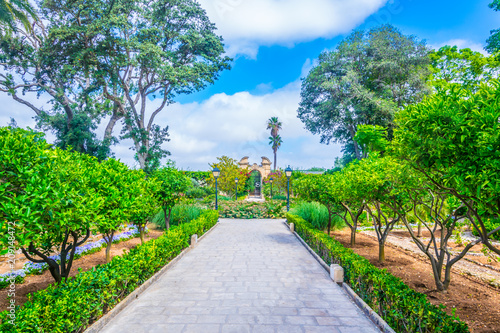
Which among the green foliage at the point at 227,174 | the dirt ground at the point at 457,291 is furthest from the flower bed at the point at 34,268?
the green foliage at the point at 227,174

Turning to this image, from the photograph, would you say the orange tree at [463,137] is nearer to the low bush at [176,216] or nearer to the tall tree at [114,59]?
the low bush at [176,216]

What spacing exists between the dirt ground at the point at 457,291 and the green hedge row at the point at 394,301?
12.0 inches

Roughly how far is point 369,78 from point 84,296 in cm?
2587

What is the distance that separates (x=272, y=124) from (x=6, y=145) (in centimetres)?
4519

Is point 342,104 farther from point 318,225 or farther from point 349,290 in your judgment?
point 349,290

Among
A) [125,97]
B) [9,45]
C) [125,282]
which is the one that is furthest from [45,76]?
[125,282]

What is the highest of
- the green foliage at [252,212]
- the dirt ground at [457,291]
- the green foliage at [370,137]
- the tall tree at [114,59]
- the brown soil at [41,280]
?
the tall tree at [114,59]

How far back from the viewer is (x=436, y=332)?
303 centimetres

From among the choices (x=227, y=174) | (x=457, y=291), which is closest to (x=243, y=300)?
(x=457, y=291)

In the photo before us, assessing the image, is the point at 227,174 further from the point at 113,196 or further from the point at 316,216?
the point at 113,196

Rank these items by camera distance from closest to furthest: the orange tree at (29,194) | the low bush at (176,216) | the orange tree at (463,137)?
the orange tree at (463,137) < the orange tree at (29,194) < the low bush at (176,216)

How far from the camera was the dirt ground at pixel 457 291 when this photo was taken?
4073 mm

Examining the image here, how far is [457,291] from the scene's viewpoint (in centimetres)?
516

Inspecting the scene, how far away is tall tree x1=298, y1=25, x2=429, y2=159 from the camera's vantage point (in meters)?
21.0
